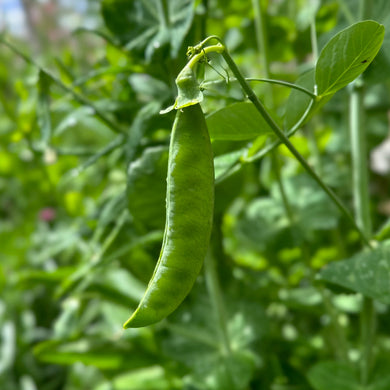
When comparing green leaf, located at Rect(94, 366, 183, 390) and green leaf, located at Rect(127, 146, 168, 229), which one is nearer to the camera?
green leaf, located at Rect(127, 146, 168, 229)

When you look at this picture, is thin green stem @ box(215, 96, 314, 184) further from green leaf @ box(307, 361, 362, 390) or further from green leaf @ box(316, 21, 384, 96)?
green leaf @ box(307, 361, 362, 390)

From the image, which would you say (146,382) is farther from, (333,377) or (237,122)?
(237,122)

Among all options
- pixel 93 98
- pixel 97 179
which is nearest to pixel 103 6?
pixel 93 98

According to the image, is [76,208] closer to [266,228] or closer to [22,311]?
[22,311]

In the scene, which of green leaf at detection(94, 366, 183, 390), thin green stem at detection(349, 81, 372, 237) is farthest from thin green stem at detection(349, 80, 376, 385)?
green leaf at detection(94, 366, 183, 390)

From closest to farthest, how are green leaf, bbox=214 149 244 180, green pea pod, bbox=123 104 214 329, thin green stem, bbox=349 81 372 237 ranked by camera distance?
1. green pea pod, bbox=123 104 214 329
2. green leaf, bbox=214 149 244 180
3. thin green stem, bbox=349 81 372 237

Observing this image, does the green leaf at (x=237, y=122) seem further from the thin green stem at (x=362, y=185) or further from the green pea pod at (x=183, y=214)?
the thin green stem at (x=362, y=185)

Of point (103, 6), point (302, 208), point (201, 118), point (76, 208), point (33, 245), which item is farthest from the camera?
point (33, 245)

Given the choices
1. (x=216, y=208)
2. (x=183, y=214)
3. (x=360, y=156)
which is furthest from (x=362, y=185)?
(x=183, y=214)
